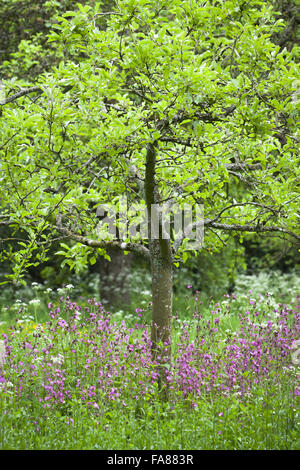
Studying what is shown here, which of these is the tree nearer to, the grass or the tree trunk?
the tree trunk

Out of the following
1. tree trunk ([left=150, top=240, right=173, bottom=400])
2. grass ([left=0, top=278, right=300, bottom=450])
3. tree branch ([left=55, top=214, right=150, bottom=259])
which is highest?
tree branch ([left=55, top=214, right=150, bottom=259])

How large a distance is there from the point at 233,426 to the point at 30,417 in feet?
5.58

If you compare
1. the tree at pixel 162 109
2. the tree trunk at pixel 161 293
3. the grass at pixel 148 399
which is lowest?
the grass at pixel 148 399

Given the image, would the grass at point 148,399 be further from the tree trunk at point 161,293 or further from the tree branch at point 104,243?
the tree branch at point 104,243

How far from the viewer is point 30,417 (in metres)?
4.67

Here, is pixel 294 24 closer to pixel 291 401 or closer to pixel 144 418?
pixel 291 401

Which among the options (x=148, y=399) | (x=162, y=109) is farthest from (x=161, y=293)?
(x=162, y=109)

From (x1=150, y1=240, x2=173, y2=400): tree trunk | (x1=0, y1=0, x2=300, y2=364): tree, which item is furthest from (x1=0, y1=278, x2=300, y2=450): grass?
(x1=0, y1=0, x2=300, y2=364): tree

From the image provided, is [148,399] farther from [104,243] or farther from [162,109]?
[162,109]

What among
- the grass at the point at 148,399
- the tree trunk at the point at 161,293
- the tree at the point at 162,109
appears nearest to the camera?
the tree at the point at 162,109

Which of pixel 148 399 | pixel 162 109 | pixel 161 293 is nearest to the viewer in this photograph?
pixel 162 109

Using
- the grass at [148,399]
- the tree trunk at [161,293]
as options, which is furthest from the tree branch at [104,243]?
the grass at [148,399]

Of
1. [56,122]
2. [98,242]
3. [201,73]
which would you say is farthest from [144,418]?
[201,73]

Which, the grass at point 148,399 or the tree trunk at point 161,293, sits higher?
the tree trunk at point 161,293
